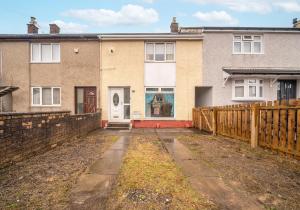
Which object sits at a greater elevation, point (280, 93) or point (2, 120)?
point (280, 93)

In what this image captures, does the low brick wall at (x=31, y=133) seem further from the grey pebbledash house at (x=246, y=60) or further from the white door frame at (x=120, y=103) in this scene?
the grey pebbledash house at (x=246, y=60)

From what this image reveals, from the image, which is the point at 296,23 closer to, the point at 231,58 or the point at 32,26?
the point at 231,58

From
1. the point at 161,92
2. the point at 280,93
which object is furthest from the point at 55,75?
the point at 280,93

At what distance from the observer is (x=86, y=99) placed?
16438 mm

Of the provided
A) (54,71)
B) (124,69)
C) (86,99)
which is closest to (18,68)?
(54,71)

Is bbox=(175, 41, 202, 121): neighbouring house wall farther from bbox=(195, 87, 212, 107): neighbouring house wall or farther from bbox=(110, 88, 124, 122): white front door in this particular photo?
bbox=(110, 88, 124, 122): white front door

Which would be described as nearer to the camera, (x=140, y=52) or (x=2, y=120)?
(x=2, y=120)

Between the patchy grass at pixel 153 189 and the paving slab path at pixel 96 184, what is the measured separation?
0.15m

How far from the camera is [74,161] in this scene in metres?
6.18

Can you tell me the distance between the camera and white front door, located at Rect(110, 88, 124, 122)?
53.9ft

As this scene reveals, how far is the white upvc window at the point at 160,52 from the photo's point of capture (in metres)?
16.3

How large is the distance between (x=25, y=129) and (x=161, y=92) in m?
10.7

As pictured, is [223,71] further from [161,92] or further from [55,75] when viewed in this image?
[55,75]

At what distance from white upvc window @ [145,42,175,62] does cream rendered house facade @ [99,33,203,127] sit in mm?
144
